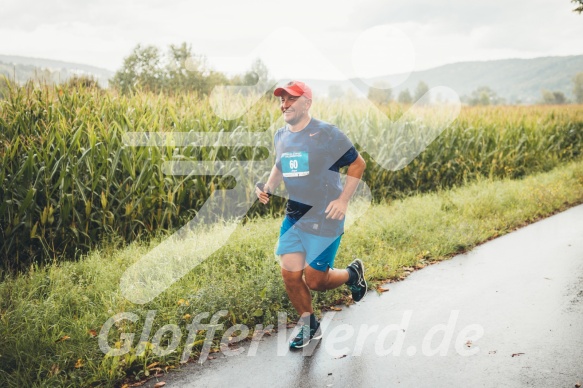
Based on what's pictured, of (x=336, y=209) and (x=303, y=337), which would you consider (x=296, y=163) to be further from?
(x=303, y=337)

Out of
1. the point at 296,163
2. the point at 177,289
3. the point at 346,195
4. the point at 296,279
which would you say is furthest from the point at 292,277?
the point at 177,289

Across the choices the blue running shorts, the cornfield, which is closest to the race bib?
the blue running shorts

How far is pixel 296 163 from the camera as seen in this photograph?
3.94m

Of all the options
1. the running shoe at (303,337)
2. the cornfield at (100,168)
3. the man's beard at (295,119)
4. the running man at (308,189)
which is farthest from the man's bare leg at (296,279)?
the cornfield at (100,168)

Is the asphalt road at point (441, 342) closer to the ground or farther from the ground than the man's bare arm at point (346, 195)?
closer to the ground

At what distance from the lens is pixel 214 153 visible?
25.7 feet

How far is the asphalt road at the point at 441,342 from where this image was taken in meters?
3.49

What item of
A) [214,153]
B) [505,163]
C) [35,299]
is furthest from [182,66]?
[35,299]

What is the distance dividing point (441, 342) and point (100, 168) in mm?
4599

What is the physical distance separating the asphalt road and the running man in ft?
1.39

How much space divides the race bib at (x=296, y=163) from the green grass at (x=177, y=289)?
1404mm

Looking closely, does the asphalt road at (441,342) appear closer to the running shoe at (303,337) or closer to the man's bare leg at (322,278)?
the running shoe at (303,337)

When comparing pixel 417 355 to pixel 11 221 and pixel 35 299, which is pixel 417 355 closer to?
pixel 35 299

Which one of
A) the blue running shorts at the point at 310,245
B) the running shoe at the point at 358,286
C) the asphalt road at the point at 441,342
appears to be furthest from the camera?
the running shoe at the point at 358,286
